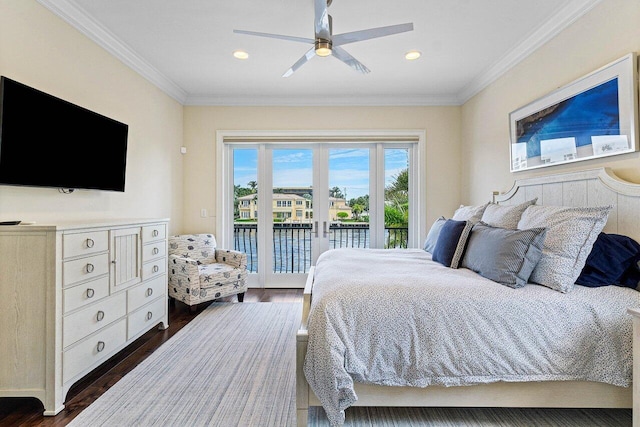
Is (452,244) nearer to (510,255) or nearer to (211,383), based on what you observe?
(510,255)

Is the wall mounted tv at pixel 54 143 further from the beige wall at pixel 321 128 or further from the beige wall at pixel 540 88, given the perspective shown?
the beige wall at pixel 540 88

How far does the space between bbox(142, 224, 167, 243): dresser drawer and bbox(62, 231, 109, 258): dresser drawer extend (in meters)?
0.45

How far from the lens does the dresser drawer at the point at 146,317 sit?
8.33 ft

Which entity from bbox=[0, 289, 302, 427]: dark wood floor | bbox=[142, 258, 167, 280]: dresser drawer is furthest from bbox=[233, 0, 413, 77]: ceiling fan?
bbox=[0, 289, 302, 427]: dark wood floor

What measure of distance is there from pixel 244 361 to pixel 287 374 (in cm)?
39

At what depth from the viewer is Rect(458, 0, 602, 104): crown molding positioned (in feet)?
7.49

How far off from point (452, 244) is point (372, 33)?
160 cm

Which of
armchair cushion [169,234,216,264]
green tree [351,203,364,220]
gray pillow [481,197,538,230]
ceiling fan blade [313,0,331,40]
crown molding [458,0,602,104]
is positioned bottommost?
armchair cushion [169,234,216,264]

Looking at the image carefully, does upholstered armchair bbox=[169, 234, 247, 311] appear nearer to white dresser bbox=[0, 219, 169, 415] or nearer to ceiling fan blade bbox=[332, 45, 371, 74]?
white dresser bbox=[0, 219, 169, 415]

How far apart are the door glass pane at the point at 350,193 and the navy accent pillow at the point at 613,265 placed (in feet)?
9.11

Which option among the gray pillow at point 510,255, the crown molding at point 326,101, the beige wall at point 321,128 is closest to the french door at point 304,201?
the beige wall at point 321,128

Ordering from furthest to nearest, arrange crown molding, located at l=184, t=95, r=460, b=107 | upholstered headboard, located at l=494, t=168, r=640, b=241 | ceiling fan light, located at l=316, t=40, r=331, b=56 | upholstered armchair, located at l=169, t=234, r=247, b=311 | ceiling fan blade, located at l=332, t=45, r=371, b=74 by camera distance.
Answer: crown molding, located at l=184, t=95, r=460, b=107 → upholstered armchair, located at l=169, t=234, r=247, b=311 → ceiling fan blade, located at l=332, t=45, r=371, b=74 → ceiling fan light, located at l=316, t=40, r=331, b=56 → upholstered headboard, located at l=494, t=168, r=640, b=241

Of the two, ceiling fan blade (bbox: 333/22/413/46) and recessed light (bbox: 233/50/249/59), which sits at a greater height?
recessed light (bbox: 233/50/249/59)

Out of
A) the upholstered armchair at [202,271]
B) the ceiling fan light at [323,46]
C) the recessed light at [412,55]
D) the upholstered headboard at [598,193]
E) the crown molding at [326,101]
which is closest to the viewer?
the upholstered headboard at [598,193]
